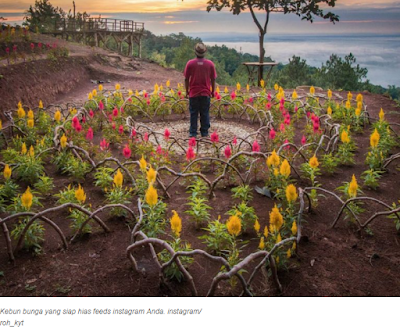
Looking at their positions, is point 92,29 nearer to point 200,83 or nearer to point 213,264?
point 200,83

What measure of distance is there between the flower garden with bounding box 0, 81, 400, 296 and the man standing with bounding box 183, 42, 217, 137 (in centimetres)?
36

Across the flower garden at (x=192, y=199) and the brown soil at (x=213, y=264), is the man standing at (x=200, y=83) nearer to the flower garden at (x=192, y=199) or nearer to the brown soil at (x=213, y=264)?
the flower garden at (x=192, y=199)

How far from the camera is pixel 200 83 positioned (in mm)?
5414

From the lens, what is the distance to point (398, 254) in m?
2.61

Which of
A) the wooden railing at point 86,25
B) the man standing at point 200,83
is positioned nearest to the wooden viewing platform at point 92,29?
the wooden railing at point 86,25

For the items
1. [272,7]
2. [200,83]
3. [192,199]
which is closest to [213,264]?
[192,199]

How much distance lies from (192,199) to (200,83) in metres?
2.74

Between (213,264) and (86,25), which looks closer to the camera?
(213,264)

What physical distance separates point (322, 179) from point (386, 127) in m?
1.61

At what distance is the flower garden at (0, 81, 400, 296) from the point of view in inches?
93.0

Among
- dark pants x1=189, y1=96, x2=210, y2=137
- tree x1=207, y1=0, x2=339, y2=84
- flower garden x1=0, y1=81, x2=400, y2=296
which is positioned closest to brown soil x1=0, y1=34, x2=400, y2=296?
flower garden x1=0, y1=81, x2=400, y2=296

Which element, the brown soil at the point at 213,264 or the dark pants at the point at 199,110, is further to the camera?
the dark pants at the point at 199,110

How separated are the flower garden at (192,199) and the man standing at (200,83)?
0.36 m

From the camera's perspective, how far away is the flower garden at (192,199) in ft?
7.75
